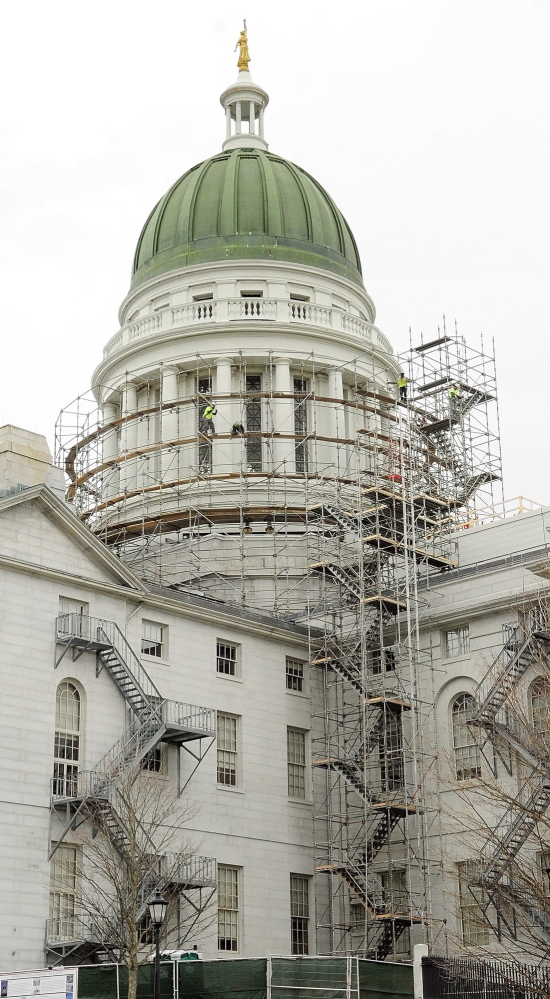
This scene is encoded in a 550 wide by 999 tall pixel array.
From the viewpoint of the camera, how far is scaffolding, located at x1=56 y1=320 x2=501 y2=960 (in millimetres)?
49469

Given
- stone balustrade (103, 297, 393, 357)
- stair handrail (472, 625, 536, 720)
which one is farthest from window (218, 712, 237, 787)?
stone balustrade (103, 297, 393, 357)

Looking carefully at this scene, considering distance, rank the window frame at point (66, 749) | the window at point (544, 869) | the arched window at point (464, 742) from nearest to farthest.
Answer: the window at point (544, 869) → the window frame at point (66, 749) → the arched window at point (464, 742)

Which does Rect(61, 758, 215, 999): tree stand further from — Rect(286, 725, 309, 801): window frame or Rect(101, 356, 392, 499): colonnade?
Rect(101, 356, 392, 499): colonnade

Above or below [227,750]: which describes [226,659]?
above

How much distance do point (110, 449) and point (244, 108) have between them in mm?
20947

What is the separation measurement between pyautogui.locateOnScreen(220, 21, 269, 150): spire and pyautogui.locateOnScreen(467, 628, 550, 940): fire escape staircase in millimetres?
37490

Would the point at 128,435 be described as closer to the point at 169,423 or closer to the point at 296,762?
the point at 169,423

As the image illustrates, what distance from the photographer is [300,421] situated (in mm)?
65312

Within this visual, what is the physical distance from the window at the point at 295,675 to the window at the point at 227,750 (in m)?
3.51

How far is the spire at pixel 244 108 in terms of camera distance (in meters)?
76.9

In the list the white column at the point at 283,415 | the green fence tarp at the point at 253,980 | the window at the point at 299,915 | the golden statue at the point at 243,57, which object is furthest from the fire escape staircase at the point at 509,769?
the golden statue at the point at 243,57

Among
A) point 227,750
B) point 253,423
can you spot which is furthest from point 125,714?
point 253,423

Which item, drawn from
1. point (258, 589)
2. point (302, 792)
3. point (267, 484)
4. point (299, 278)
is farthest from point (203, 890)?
point (299, 278)

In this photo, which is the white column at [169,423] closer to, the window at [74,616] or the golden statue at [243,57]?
the window at [74,616]
